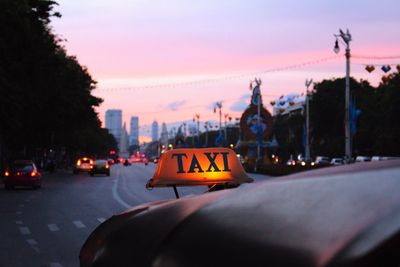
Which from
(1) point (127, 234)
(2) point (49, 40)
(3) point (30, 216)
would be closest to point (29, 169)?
(2) point (49, 40)

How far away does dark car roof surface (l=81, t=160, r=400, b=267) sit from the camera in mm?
2223

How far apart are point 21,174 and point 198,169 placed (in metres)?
32.9

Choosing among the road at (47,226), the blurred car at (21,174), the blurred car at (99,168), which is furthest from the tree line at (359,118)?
the road at (47,226)

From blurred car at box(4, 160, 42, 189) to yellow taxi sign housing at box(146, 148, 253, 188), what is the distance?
31.9 meters

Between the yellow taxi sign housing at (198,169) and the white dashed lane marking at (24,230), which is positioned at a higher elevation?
the yellow taxi sign housing at (198,169)

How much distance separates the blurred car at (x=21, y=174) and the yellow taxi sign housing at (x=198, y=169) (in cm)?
3193

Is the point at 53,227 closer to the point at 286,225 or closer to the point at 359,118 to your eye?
the point at 286,225

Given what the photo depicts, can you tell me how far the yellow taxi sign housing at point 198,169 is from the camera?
5.99 meters

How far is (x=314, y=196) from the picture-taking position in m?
2.64

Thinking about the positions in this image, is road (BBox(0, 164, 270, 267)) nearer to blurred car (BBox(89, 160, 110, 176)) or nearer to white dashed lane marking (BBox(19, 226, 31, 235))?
white dashed lane marking (BBox(19, 226, 31, 235))

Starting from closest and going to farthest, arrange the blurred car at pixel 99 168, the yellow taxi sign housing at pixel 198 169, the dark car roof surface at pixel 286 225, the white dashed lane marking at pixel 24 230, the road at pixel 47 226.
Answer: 1. the dark car roof surface at pixel 286 225
2. the yellow taxi sign housing at pixel 198 169
3. the road at pixel 47 226
4. the white dashed lane marking at pixel 24 230
5. the blurred car at pixel 99 168

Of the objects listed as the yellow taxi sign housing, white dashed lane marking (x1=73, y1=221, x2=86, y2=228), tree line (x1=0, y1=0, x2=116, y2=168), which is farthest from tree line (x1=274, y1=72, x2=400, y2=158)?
the yellow taxi sign housing

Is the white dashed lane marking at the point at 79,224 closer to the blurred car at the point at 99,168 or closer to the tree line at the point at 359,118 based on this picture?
the blurred car at the point at 99,168

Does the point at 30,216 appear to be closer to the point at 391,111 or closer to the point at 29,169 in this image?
the point at 29,169
